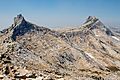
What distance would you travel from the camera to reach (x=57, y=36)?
146875 millimetres

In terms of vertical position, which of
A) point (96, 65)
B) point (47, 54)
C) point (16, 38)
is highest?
Result: point (16, 38)

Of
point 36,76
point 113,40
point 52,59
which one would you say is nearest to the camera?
point 36,76

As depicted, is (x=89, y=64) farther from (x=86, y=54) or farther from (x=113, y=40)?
(x=113, y=40)

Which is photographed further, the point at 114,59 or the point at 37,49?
the point at 114,59

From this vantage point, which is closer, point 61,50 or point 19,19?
point 61,50

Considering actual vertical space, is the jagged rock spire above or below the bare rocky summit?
above

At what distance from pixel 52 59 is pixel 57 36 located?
37.5m

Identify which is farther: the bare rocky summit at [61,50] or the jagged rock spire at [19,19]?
the jagged rock spire at [19,19]

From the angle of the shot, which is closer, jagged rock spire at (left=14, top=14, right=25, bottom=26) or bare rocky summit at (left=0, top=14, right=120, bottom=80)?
bare rocky summit at (left=0, top=14, right=120, bottom=80)

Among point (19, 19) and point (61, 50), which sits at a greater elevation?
point (19, 19)

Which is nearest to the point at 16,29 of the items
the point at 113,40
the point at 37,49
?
the point at 37,49

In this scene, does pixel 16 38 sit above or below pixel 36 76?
above

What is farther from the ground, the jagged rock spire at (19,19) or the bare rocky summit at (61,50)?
the jagged rock spire at (19,19)

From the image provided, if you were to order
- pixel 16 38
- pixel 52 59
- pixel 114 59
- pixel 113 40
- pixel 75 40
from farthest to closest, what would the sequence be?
pixel 113 40 < pixel 75 40 < pixel 114 59 < pixel 16 38 < pixel 52 59
